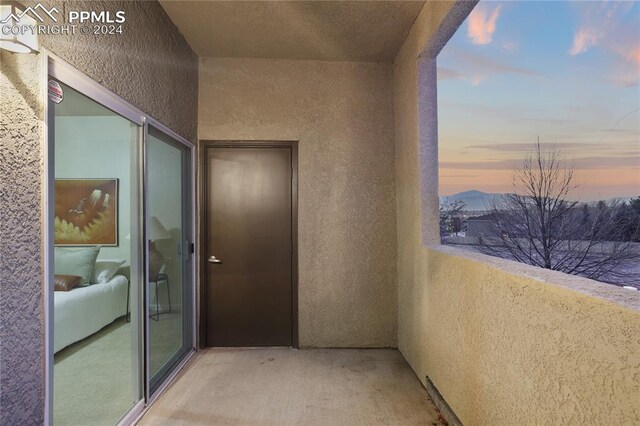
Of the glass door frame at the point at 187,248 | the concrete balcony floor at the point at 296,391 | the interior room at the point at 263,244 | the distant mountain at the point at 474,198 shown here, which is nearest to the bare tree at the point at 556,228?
the distant mountain at the point at 474,198

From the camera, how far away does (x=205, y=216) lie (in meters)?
3.37

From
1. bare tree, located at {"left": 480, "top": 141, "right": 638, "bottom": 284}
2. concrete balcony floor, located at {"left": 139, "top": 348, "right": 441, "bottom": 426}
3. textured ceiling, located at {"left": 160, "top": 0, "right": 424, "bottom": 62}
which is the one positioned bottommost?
concrete balcony floor, located at {"left": 139, "top": 348, "right": 441, "bottom": 426}

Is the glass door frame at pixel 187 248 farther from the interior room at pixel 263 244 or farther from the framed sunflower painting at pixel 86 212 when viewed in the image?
the framed sunflower painting at pixel 86 212

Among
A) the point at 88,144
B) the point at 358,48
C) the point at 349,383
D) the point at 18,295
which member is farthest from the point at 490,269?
the point at 358,48

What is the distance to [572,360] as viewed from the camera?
115 cm

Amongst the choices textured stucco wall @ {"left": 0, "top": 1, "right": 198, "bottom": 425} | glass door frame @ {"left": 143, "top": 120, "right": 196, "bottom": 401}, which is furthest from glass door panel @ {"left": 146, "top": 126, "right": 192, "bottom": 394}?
textured stucco wall @ {"left": 0, "top": 1, "right": 198, "bottom": 425}

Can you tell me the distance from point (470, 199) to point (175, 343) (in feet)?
8.81

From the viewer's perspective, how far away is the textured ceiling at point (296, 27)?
98.3 inches

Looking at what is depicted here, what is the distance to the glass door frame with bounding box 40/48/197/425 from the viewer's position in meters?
1.42

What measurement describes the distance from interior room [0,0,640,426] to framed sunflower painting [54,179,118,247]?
0.01 metres

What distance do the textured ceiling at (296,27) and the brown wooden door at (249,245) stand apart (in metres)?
0.93

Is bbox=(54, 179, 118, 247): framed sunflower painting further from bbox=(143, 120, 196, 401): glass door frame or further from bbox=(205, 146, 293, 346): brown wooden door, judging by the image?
bbox=(205, 146, 293, 346): brown wooden door

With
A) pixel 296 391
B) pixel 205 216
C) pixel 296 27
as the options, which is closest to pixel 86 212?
pixel 205 216

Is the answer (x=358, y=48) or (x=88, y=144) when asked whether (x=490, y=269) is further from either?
(x=358, y=48)
